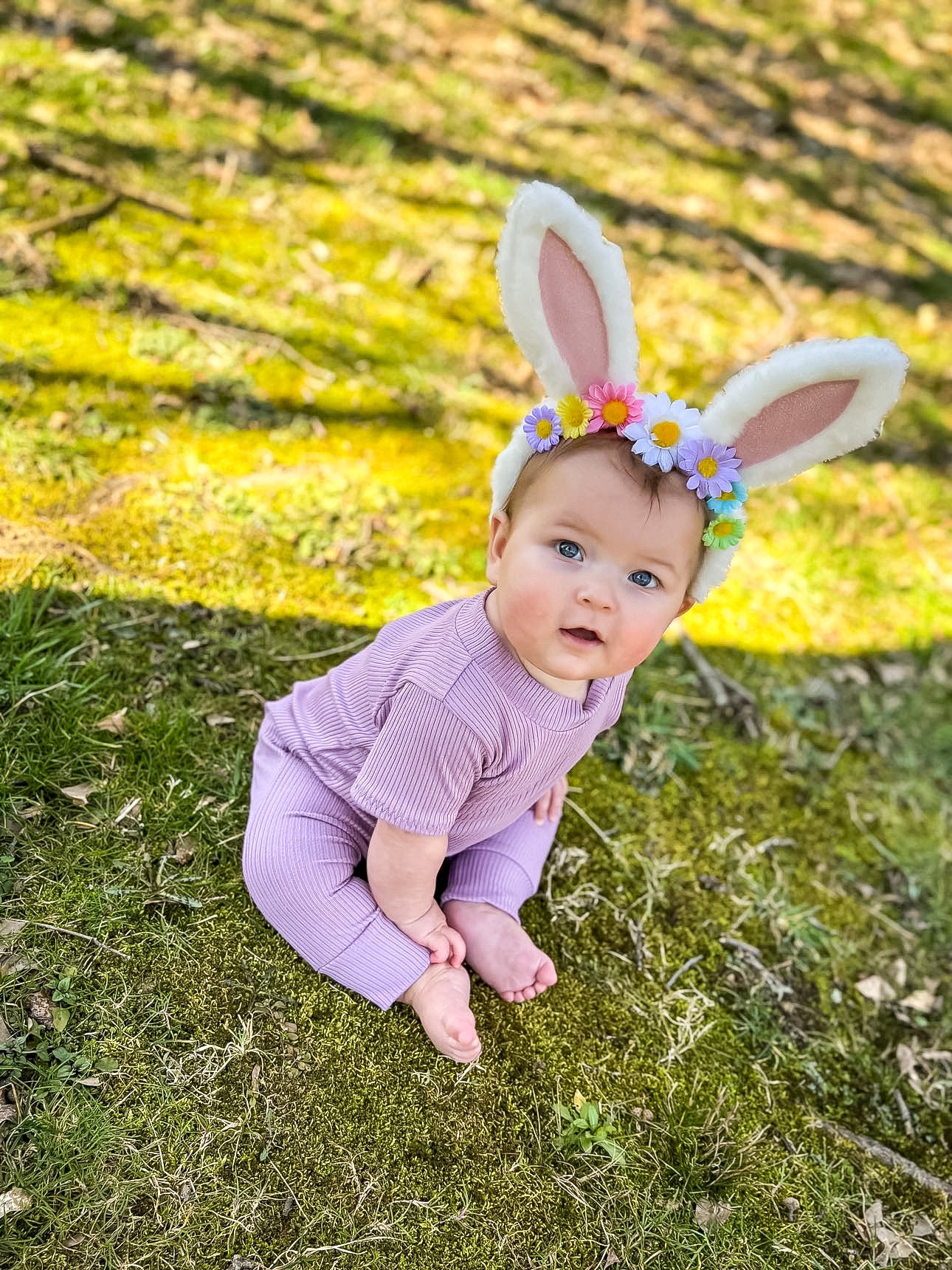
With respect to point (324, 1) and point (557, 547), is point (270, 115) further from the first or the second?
point (557, 547)

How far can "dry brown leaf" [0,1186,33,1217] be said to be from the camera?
6.68 feet

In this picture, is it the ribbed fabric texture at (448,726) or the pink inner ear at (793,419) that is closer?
the pink inner ear at (793,419)

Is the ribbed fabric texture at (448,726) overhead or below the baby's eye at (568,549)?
below

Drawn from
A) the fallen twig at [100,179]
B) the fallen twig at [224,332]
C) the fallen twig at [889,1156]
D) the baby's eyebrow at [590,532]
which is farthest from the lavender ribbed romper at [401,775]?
the fallen twig at [100,179]

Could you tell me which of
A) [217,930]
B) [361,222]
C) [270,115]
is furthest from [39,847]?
[270,115]

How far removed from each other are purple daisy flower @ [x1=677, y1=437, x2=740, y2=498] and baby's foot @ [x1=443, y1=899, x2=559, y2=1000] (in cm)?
133

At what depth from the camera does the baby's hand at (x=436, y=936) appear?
2.54 meters

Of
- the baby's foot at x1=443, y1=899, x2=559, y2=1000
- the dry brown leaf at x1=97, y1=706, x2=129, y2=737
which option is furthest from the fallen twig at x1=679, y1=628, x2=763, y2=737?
the dry brown leaf at x1=97, y1=706, x2=129, y2=737

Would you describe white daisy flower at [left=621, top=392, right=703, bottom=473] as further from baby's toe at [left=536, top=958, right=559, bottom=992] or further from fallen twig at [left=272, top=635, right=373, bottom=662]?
fallen twig at [left=272, top=635, right=373, bottom=662]

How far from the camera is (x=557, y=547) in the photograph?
210 centimetres

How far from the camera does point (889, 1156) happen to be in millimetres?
2746

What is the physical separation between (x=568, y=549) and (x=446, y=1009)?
121 cm

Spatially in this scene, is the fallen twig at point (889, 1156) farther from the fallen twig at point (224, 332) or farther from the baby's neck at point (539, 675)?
the fallen twig at point (224, 332)

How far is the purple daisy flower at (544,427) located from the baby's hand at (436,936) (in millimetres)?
1233
